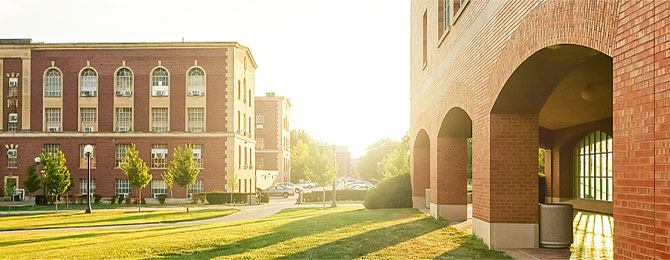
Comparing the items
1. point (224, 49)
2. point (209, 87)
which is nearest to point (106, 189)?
point (209, 87)

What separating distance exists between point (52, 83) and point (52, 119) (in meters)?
2.91

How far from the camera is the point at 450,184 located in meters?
17.4

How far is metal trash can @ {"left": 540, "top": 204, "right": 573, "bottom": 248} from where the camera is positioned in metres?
10.6

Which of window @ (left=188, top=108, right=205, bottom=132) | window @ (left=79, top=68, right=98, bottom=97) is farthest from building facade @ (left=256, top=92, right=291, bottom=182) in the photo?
window @ (left=79, top=68, right=98, bottom=97)

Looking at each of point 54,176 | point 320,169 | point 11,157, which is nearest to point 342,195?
point 320,169

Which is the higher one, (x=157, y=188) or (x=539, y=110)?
(x=539, y=110)

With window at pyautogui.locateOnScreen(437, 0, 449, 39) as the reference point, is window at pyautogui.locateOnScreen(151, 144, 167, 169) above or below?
below

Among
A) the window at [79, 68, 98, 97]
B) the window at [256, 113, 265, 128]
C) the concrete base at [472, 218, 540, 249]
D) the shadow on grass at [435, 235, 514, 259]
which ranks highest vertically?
the window at [79, 68, 98, 97]

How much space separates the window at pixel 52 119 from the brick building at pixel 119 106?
0.24ft

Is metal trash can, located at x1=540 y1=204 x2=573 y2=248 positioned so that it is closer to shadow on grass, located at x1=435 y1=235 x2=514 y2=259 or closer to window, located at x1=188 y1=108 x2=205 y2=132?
shadow on grass, located at x1=435 y1=235 x2=514 y2=259

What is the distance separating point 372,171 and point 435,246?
101725mm

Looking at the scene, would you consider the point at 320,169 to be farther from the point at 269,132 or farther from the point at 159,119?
the point at 269,132

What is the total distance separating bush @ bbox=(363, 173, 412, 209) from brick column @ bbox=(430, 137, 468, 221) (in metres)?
7.00

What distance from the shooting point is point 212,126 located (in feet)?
140
